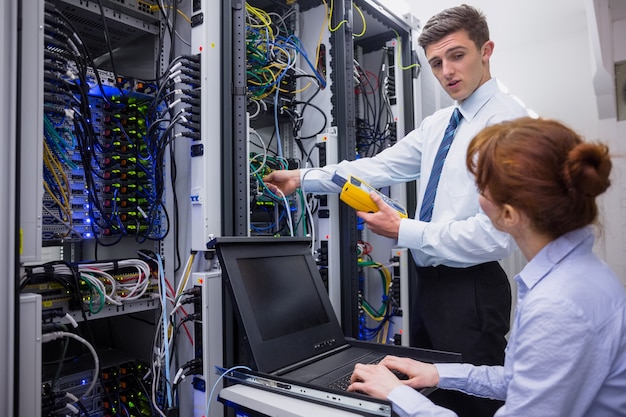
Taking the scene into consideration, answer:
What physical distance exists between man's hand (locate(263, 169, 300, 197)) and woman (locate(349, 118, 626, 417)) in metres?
1.17

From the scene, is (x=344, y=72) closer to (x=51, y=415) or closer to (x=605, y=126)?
(x=605, y=126)

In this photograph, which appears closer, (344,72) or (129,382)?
(129,382)

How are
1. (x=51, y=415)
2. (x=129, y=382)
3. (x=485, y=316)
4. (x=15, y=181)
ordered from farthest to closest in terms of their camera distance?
1. (x=129, y=382)
2. (x=485, y=316)
3. (x=51, y=415)
4. (x=15, y=181)

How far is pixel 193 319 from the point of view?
5.16 ft

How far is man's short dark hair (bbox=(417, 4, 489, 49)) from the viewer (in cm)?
167

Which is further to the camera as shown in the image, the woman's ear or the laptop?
the laptop

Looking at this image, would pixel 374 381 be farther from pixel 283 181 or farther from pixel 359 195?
pixel 283 181

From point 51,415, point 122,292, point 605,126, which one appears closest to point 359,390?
point 51,415

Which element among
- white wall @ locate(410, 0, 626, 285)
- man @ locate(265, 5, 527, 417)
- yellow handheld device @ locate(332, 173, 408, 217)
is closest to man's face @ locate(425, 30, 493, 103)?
man @ locate(265, 5, 527, 417)

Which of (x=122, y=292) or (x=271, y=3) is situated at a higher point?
(x=271, y=3)

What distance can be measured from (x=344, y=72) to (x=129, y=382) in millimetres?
1806

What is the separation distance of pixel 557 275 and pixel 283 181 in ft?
4.50

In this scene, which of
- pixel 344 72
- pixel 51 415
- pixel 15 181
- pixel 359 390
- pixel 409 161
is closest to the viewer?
pixel 359 390

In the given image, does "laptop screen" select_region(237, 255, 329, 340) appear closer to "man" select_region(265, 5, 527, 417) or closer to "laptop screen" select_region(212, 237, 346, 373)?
"laptop screen" select_region(212, 237, 346, 373)
